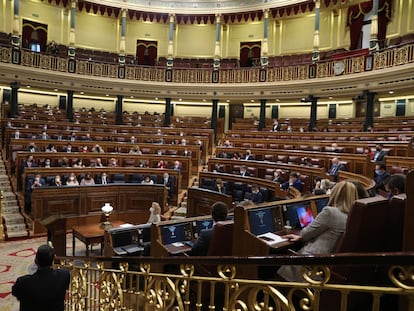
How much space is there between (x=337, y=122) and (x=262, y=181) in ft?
25.9

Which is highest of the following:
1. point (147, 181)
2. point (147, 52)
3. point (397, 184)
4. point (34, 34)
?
point (34, 34)

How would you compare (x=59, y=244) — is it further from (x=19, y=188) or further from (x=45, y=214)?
(x=19, y=188)

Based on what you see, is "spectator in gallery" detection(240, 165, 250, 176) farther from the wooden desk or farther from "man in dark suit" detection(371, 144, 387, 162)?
the wooden desk

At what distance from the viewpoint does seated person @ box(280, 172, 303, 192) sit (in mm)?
7527

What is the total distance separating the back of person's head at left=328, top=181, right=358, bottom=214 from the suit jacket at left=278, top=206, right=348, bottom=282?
7 cm

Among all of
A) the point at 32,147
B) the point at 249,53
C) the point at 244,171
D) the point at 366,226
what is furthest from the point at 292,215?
the point at 249,53

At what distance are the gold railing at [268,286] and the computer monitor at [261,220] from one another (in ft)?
2.21

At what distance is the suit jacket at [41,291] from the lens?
207 centimetres

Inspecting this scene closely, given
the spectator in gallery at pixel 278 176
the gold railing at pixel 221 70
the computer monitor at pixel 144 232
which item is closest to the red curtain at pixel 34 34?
the gold railing at pixel 221 70

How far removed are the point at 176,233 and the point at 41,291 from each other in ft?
7.44

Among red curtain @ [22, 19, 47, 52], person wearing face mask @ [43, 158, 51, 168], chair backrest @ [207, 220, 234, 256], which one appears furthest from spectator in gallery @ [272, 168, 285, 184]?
red curtain @ [22, 19, 47, 52]

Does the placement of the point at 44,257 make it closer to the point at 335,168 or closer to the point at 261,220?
the point at 261,220

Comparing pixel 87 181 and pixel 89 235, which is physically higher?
pixel 87 181

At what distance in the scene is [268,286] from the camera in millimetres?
1421
